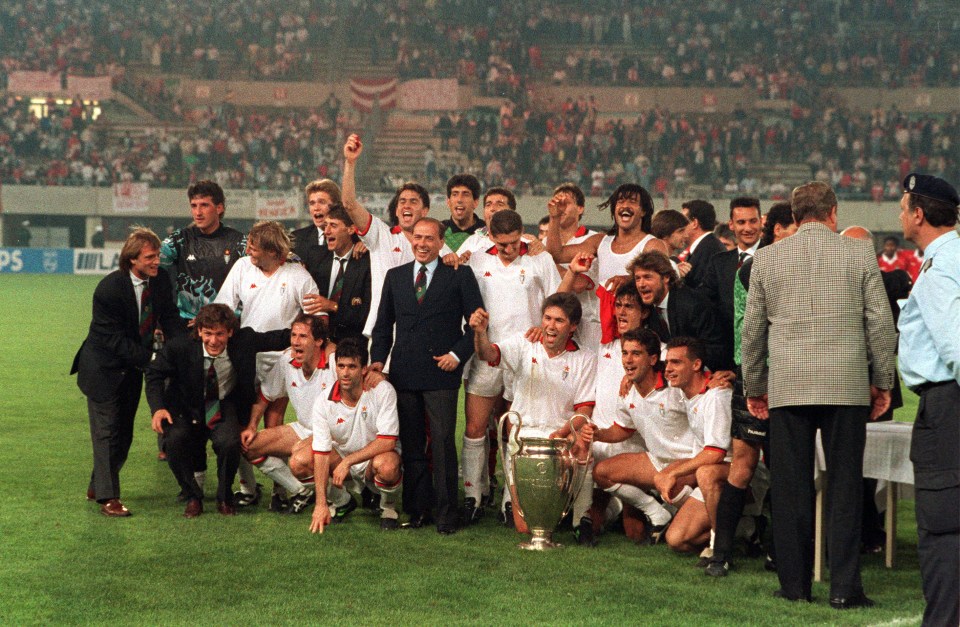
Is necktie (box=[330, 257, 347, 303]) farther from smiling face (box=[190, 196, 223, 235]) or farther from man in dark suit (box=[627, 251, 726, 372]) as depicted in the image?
man in dark suit (box=[627, 251, 726, 372])

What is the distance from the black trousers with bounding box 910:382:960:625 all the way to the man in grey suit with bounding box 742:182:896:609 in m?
0.60

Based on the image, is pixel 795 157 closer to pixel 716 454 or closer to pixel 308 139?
pixel 308 139

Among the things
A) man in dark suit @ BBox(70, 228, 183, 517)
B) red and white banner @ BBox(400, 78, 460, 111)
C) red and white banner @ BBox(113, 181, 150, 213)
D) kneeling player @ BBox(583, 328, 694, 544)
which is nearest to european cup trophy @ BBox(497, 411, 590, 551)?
kneeling player @ BBox(583, 328, 694, 544)

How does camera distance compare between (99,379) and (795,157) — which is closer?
(99,379)

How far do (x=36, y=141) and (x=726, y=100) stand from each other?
22.3 metres

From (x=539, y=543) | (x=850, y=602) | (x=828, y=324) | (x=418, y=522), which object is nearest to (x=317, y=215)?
(x=418, y=522)

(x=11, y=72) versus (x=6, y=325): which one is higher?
(x=11, y=72)

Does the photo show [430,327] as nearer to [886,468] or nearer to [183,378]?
[183,378]

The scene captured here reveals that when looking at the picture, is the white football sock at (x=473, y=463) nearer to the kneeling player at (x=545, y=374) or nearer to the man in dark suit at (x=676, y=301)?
the kneeling player at (x=545, y=374)

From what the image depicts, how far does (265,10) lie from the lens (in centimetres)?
4141

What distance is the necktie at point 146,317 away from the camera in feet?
22.6

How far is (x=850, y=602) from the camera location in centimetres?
486

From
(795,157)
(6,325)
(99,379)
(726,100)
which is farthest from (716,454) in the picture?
(726,100)

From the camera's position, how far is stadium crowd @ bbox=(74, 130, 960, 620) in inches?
216
